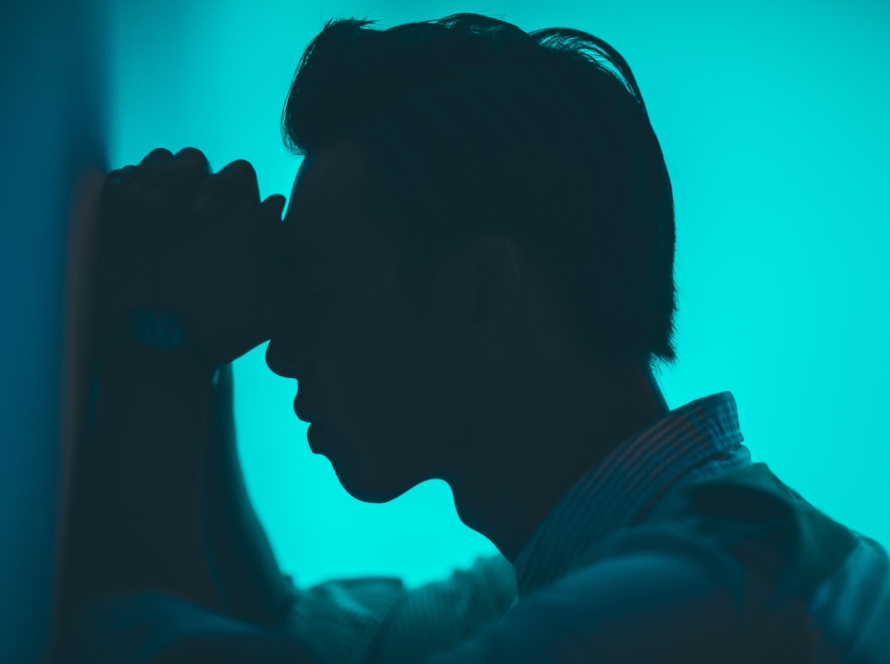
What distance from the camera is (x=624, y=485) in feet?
2.27

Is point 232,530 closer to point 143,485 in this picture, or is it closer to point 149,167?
point 143,485

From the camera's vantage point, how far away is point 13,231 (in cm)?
61

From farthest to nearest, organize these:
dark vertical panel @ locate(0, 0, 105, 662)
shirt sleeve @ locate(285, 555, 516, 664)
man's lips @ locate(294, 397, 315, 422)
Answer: shirt sleeve @ locate(285, 555, 516, 664)
man's lips @ locate(294, 397, 315, 422)
dark vertical panel @ locate(0, 0, 105, 662)

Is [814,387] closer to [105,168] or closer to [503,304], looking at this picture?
[503,304]

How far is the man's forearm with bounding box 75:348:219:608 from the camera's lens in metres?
0.77

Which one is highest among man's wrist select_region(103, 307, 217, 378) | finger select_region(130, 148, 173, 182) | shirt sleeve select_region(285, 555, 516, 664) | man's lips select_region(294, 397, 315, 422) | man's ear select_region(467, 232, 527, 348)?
finger select_region(130, 148, 173, 182)

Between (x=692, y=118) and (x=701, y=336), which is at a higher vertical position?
(x=692, y=118)

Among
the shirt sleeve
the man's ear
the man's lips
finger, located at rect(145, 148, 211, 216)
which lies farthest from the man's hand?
the shirt sleeve

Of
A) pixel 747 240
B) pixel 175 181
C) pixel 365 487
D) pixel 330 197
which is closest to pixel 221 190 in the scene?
pixel 175 181

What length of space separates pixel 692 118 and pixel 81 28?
2.60 feet

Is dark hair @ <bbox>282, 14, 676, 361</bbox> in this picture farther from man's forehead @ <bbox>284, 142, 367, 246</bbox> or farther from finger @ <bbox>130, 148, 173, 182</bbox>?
finger @ <bbox>130, 148, 173, 182</bbox>

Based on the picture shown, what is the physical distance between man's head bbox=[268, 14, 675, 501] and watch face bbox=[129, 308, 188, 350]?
0.54ft

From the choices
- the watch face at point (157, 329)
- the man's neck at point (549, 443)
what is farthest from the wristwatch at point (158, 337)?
the man's neck at point (549, 443)

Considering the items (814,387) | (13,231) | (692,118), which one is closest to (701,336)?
(814,387)
